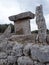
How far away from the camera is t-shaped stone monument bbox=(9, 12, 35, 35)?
12.7 meters

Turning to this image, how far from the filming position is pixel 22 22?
13.3 metres

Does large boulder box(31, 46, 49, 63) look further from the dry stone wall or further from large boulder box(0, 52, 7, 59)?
→ large boulder box(0, 52, 7, 59)

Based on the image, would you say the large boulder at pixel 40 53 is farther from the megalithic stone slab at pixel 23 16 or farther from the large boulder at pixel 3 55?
the megalithic stone slab at pixel 23 16

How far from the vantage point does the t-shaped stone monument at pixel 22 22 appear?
12.7 meters

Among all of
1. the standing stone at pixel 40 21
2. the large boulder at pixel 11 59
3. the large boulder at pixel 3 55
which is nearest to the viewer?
the large boulder at pixel 11 59

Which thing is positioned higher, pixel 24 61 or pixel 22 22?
pixel 22 22

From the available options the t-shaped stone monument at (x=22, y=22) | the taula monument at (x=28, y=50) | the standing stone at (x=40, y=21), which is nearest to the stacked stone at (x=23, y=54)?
the taula monument at (x=28, y=50)

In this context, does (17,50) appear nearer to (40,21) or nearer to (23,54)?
(23,54)

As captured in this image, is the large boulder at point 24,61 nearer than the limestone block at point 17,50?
Yes

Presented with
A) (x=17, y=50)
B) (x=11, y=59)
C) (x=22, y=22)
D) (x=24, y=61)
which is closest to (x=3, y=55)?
(x=11, y=59)

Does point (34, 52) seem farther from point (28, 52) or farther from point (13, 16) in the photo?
point (13, 16)

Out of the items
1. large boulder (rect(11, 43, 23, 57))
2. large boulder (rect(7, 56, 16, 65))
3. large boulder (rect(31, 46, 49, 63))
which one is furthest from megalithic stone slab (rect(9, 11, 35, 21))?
large boulder (rect(31, 46, 49, 63))

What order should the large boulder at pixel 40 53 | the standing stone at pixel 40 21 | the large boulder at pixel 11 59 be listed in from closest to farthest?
1. the large boulder at pixel 40 53
2. the large boulder at pixel 11 59
3. the standing stone at pixel 40 21

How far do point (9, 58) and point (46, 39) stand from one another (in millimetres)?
2207
